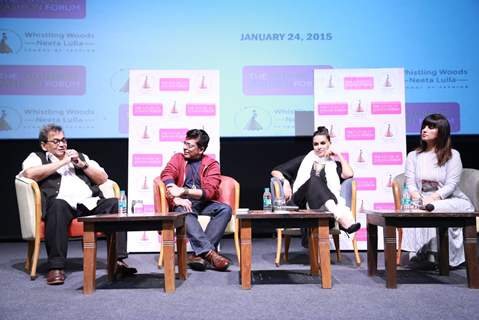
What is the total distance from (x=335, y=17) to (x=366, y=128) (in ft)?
4.12

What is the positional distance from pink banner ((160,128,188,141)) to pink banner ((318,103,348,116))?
128cm

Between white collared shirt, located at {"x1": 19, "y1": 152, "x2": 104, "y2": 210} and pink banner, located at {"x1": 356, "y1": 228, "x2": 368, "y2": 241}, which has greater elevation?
white collared shirt, located at {"x1": 19, "y1": 152, "x2": 104, "y2": 210}

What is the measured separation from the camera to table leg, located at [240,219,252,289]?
2.95m

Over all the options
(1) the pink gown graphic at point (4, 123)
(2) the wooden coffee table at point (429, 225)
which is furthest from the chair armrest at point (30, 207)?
(2) the wooden coffee table at point (429, 225)

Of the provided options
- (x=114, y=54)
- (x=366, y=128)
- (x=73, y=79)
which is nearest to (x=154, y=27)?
(x=114, y=54)

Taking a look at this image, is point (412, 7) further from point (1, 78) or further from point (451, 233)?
point (1, 78)

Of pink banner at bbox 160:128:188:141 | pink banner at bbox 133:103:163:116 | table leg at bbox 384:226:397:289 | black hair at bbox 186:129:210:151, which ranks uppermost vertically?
pink banner at bbox 133:103:163:116

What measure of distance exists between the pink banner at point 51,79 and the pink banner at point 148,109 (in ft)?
2.70

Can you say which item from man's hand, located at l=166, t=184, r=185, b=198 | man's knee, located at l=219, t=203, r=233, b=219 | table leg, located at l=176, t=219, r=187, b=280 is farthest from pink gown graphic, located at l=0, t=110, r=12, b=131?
table leg, located at l=176, t=219, r=187, b=280

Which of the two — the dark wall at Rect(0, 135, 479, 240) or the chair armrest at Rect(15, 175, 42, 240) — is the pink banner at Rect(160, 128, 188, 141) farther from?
the chair armrest at Rect(15, 175, 42, 240)

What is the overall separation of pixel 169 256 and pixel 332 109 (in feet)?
8.14

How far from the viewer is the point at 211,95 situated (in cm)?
472

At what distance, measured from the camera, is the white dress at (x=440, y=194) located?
11.9ft

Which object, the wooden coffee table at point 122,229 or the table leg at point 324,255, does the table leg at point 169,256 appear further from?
the table leg at point 324,255
